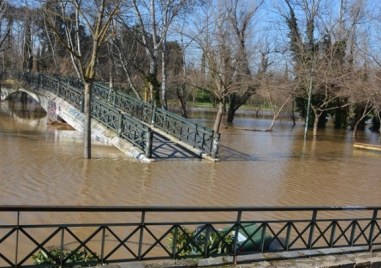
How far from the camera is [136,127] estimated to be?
1728cm

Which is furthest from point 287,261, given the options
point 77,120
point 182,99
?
point 182,99

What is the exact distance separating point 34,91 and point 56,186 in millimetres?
20911

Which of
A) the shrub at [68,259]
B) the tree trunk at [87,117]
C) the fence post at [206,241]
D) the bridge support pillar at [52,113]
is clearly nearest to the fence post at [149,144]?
the tree trunk at [87,117]

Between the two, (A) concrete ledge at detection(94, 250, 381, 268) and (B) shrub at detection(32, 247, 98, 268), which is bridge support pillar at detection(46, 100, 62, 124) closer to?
(B) shrub at detection(32, 247, 98, 268)

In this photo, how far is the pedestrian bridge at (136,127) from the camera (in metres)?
17.4

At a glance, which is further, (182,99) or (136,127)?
(182,99)

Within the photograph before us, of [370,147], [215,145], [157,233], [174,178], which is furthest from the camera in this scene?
[370,147]

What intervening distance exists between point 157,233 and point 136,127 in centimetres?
924

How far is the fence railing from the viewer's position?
16.6 ft

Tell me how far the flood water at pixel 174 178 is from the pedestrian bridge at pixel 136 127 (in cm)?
63

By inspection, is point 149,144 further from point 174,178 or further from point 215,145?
point 174,178

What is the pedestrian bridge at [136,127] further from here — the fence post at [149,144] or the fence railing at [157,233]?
the fence railing at [157,233]

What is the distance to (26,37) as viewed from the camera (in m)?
43.5

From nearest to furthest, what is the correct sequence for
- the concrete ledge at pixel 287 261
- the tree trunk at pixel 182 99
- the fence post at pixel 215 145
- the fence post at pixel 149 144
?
the concrete ledge at pixel 287 261
the fence post at pixel 149 144
the fence post at pixel 215 145
the tree trunk at pixel 182 99
